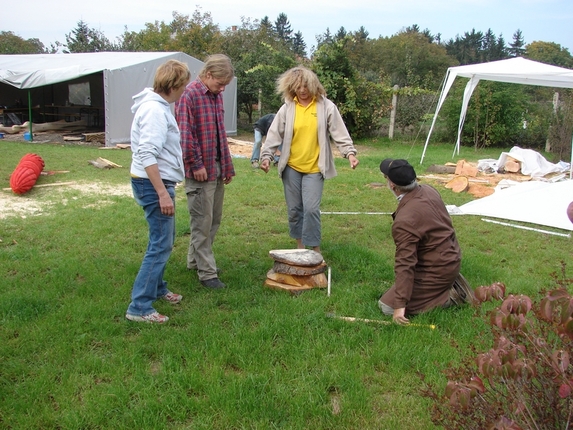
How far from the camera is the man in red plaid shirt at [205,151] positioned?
4.09 m

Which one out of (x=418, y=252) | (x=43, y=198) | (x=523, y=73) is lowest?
(x=43, y=198)

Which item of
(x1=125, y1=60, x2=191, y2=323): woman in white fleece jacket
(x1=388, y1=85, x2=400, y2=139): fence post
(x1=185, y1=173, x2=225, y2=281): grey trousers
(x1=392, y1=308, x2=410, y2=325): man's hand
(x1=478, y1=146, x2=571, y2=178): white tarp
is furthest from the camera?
(x1=388, y1=85, x2=400, y2=139): fence post

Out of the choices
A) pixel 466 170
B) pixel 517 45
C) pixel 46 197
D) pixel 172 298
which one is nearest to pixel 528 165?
pixel 466 170

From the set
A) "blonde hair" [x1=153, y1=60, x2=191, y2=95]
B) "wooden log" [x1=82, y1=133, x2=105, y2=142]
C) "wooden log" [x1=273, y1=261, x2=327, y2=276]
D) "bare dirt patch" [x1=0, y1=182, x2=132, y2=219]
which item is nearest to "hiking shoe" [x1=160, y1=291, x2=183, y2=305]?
"wooden log" [x1=273, y1=261, x2=327, y2=276]

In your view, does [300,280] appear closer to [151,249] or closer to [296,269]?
[296,269]

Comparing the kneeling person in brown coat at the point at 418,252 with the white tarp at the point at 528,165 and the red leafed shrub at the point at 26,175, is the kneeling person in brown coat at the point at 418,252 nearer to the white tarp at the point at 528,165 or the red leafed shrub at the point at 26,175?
the red leafed shrub at the point at 26,175

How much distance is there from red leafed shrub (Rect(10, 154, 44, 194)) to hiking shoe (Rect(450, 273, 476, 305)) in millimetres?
6739

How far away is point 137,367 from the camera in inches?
121

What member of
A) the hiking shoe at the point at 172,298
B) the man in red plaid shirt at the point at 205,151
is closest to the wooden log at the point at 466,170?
the man in red plaid shirt at the point at 205,151

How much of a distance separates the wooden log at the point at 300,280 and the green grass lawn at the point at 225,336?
0.11 meters

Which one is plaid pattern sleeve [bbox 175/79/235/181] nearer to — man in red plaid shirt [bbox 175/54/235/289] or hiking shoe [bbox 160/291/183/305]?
man in red plaid shirt [bbox 175/54/235/289]

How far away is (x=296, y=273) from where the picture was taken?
435 centimetres

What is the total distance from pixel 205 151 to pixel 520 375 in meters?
3.18

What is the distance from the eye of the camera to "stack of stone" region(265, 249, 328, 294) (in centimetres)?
435
